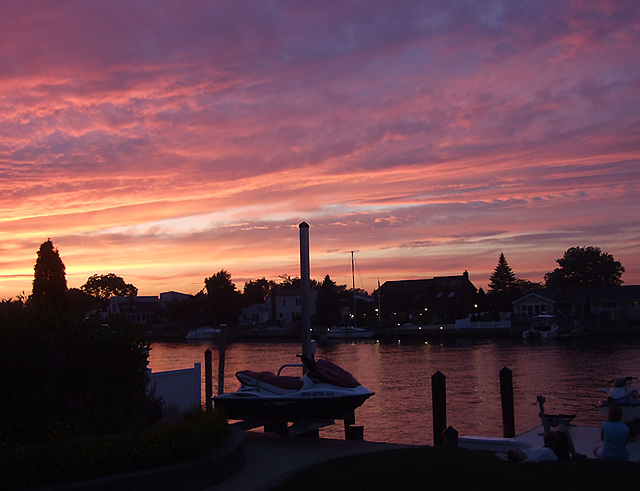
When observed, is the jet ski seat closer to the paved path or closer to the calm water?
the paved path

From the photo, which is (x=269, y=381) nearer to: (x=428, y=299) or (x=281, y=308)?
(x=428, y=299)

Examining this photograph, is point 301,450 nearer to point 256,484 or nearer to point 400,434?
point 256,484

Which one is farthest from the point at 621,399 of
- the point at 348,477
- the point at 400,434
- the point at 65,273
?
the point at 65,273

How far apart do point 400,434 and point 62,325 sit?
1768 cm

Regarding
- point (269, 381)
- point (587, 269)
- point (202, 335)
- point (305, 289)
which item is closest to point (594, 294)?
point (587, 269)

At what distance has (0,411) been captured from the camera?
1042 cm

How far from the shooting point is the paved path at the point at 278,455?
10.7 meters

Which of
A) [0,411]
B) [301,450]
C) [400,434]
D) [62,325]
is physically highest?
[62,325]

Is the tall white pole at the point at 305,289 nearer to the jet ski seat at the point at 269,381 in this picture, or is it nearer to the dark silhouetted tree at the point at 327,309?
the jet ski seat at the point at 269,381

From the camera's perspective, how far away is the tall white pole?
17.4 meters

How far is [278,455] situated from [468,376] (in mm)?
36186

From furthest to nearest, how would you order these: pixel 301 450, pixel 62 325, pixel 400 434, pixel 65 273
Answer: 1. pixel 65 273
2. pixel 400 434
3. pixel 301 450
4. pixel 62 325

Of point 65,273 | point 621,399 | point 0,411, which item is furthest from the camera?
point 65,273

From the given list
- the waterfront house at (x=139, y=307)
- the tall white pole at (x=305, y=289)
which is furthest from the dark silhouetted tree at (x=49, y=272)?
the waterfront house at (x=139, y=307)
